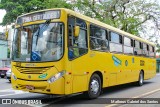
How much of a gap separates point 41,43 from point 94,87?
9.62 ft

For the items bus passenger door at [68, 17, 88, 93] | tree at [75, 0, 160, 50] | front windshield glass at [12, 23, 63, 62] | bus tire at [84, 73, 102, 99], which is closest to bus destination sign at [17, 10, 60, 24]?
front windshield glass at [12, 23, 63, 62]

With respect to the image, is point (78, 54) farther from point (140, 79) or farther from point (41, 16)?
point (140, 79)

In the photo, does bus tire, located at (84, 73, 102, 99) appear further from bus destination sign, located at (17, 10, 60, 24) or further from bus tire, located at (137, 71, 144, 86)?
bus tire, located at (137, 71, 144, 86)

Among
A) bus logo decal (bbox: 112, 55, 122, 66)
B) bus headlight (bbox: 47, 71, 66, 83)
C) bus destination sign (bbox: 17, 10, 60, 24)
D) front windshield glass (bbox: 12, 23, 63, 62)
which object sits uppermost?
bus destination sign (bbox: 17, 10, 60, 24)

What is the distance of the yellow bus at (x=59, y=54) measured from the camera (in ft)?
29.7

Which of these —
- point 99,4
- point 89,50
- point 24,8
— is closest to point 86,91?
point 89,50

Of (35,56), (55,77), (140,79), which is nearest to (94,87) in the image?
(55,77)

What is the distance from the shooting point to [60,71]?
9.01 meters

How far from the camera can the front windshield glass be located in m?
9.12

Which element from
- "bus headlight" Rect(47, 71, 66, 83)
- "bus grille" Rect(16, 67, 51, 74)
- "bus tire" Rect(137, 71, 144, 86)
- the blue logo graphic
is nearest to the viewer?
"bus headlight" Rect(47, 71, 66, 83)

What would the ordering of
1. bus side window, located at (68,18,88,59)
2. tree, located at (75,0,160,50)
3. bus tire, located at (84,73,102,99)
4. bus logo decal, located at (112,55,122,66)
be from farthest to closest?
tree, located at (75,0,160,50) → bus logo decal, located at (112,55,122,66) → bus tire, located at (84,73,102,99) → bus side window, located at (68,18,88,59)

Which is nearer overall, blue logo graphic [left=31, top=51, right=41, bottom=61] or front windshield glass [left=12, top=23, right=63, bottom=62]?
front windshield glass [left=12, top=23, right=63, bottom=62]

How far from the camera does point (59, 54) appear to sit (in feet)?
29.7

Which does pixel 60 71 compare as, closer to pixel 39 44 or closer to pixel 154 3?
pixel 39 44
